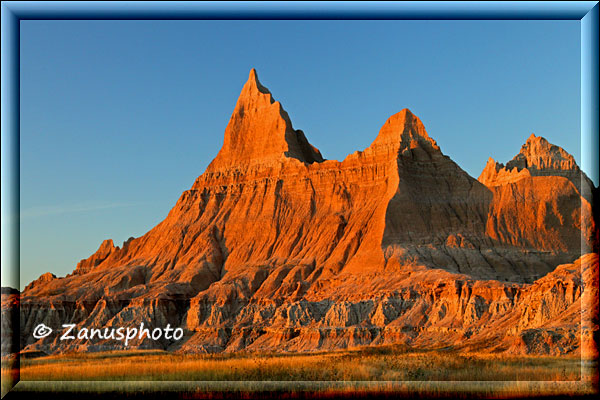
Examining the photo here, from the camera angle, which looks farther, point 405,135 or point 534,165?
point 534,165

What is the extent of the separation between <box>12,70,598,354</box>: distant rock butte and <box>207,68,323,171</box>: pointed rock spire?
217mm

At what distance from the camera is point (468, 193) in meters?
119

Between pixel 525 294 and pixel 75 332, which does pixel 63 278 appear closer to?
pixel 75 332

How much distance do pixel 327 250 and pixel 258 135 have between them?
3171cm

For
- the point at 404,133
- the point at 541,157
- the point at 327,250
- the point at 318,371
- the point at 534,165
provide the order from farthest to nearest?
the point at 541,157, the point at 534,165, the point at 404,133, the point at 327,250, the point at 318,371

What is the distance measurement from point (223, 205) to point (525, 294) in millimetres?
65073

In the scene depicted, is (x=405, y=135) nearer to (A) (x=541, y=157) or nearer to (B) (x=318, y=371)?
(A) (x=541, y=157)

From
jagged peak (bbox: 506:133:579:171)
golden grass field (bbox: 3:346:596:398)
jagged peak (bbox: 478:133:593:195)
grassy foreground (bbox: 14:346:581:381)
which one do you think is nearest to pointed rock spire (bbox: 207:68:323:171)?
jagged peak (bbox: 478:133:593:195)

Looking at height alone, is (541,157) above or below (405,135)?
below

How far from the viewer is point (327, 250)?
112m

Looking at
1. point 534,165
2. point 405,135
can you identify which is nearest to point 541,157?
point 534,165

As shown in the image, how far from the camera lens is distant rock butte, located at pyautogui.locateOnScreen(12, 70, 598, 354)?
8569 centimetres

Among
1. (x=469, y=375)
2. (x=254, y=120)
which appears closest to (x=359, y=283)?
(x=254, y=120)

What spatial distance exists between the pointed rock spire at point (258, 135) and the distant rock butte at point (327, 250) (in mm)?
217
